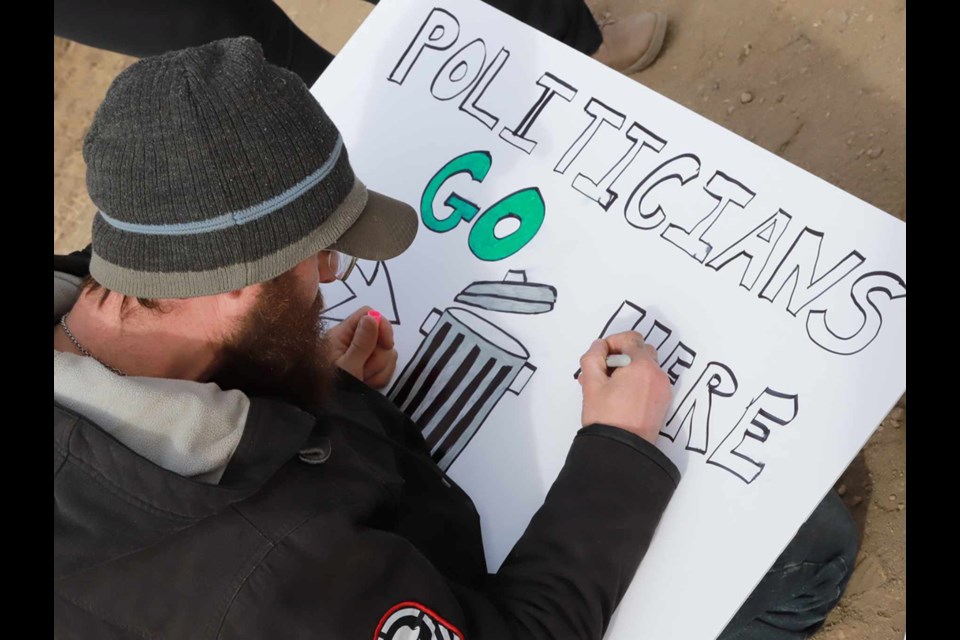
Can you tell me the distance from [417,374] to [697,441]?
43cm

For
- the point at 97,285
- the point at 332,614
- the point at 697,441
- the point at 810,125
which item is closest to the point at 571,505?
the point at 697,441

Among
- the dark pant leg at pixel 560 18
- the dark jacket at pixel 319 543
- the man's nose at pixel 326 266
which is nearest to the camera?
the dark jacket at pixel 319 543

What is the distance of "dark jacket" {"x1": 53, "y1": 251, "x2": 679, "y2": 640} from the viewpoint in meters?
0.72

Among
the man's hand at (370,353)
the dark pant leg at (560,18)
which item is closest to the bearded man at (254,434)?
the man's hand at (370,353)

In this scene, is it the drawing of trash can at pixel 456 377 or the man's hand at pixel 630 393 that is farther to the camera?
the drawing of trash can at pixel 456 377

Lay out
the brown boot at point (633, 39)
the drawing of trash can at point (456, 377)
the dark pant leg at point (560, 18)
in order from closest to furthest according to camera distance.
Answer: the drawing of trash can at point (456, 377), the dark pant leg at point (560, 18), the brown boot at point (633, 39)

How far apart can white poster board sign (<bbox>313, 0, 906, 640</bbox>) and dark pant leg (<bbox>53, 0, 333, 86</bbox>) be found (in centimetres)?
34

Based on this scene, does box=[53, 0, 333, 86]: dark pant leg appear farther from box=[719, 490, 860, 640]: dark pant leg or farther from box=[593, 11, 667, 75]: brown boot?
box=[719, 490, 860, 640]: dark pant leg

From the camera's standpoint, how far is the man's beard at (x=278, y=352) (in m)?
0.91

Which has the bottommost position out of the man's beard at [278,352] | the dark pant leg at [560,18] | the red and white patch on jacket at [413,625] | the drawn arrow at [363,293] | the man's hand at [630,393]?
the red and white patch on jacket at [413,625]

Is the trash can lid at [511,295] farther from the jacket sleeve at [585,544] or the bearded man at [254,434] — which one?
the jacket sleeve at [585,544]

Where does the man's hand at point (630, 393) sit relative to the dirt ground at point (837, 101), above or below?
below

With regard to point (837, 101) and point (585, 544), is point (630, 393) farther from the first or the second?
point (837, 101)

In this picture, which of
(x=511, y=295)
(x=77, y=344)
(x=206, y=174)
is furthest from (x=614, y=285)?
(x=77, y=344)
